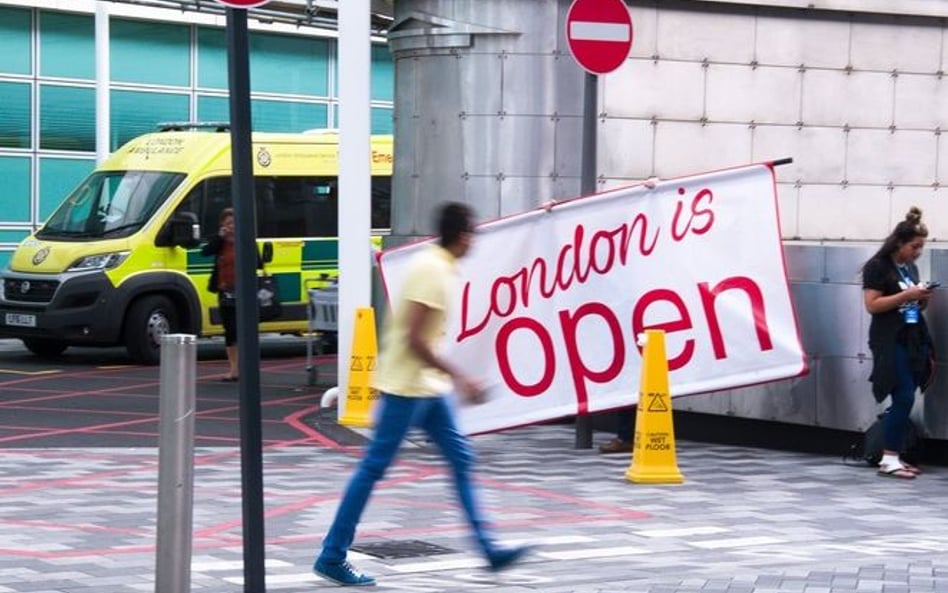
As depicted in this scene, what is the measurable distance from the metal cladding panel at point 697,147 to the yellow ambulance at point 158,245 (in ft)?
20.0

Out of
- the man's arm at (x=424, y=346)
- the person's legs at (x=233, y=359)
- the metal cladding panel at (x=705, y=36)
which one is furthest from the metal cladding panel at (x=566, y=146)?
the man's arm at (x=424, y=346)

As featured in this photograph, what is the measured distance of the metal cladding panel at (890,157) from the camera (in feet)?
54.1

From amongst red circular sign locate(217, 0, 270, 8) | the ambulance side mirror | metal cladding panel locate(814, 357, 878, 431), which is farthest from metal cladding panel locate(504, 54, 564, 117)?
red circular sign locate(217, 0, 270, 8)

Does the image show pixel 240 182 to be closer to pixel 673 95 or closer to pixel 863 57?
pixel 673 95

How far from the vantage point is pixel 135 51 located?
1268 inches

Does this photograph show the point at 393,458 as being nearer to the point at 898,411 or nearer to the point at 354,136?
the point at 898,411

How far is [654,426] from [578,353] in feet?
4.53

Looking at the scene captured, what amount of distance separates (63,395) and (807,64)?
7168mm

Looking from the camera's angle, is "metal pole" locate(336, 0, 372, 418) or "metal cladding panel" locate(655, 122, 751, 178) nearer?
"metal pole" locate(336, 0, 372, 418)

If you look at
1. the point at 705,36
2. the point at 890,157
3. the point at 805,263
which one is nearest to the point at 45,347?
the point at 705,36

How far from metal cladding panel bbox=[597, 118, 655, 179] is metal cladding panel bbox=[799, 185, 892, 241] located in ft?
5.16

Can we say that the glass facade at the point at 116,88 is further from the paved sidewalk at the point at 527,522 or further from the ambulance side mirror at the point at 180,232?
the paved sidewalk at the point at 527,522

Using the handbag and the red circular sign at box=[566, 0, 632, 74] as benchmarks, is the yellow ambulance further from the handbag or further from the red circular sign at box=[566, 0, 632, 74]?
the red circular sign at box=[566, 0, 632, 74]

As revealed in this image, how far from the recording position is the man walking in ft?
28.2
